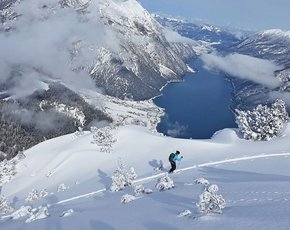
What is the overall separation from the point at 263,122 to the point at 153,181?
70.6 feet

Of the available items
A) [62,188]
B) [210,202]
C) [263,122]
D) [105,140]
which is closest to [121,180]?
[62,188]

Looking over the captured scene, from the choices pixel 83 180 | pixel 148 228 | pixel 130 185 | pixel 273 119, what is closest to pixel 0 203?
pixel 83 180

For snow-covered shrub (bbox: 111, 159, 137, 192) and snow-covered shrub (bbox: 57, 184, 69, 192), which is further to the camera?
snow-covered shrub (bbox: 57, 184, 69, 192)

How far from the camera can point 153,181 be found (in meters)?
37.4

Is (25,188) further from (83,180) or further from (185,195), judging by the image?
(185,195)

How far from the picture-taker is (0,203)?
131ft

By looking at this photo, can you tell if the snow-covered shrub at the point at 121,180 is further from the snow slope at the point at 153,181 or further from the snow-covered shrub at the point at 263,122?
the snow-covered shrub at the point at 263,122

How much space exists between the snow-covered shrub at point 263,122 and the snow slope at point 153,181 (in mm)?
1856

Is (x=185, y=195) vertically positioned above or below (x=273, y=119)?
below

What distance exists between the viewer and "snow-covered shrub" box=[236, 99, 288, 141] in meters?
52.8

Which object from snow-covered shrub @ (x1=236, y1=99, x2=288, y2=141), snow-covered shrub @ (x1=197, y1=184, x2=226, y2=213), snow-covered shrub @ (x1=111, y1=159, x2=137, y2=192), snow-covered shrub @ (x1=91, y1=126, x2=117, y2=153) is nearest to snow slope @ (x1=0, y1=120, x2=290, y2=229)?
snow-covered shrub @ (x1=197, y1=184, x2=226, y2=213)

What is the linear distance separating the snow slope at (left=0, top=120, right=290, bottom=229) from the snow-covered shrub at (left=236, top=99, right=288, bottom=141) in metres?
1.86

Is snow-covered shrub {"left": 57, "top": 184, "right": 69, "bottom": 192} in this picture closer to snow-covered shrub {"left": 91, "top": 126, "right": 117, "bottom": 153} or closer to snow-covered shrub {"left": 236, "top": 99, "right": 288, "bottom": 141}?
snow-covered shrub {"left": 91, "top": 126, "right": 117, "bottom": 153}

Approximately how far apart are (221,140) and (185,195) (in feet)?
96.8
